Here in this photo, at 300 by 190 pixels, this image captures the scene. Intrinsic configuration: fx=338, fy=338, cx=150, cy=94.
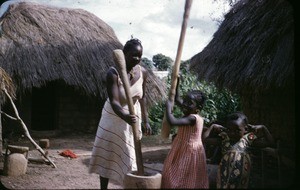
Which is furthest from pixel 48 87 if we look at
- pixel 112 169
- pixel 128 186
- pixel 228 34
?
pixel 128 186

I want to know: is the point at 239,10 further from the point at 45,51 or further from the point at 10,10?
the point at 10,10

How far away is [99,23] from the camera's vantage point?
11.4 m

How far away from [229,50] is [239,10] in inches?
42.9

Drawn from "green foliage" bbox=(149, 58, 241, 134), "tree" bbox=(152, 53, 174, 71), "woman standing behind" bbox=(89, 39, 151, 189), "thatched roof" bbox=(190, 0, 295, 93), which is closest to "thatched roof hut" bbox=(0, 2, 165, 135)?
"green foliage" bbox=(149, 58, 241, 134)

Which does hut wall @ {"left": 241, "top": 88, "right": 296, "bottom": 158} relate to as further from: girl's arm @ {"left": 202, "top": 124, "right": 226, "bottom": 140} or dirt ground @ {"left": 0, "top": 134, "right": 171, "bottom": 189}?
girl's arm @ {"left": 202, "top": 124, "right": 226, "bottom": 140}

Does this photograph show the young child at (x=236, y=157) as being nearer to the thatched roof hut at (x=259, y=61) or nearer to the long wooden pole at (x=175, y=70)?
the long wooden pole at (x=175, y=70)

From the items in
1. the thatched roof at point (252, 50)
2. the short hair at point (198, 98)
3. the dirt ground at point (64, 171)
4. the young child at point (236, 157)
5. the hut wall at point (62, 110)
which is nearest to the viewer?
the young child at point (236, 157)

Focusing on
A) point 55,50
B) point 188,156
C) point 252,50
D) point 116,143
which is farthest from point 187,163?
point 55,50

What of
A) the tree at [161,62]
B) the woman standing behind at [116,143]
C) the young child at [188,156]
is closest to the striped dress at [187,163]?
the young child at [188,156]

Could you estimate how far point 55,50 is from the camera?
9.54 meters

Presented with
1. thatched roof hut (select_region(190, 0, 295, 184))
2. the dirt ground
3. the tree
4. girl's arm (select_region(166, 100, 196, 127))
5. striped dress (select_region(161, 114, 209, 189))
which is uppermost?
the tree

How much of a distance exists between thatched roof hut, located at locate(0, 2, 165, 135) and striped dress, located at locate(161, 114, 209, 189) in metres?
6.21

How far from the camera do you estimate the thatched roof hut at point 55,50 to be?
8.90 meters

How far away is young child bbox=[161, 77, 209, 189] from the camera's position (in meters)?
2.68
